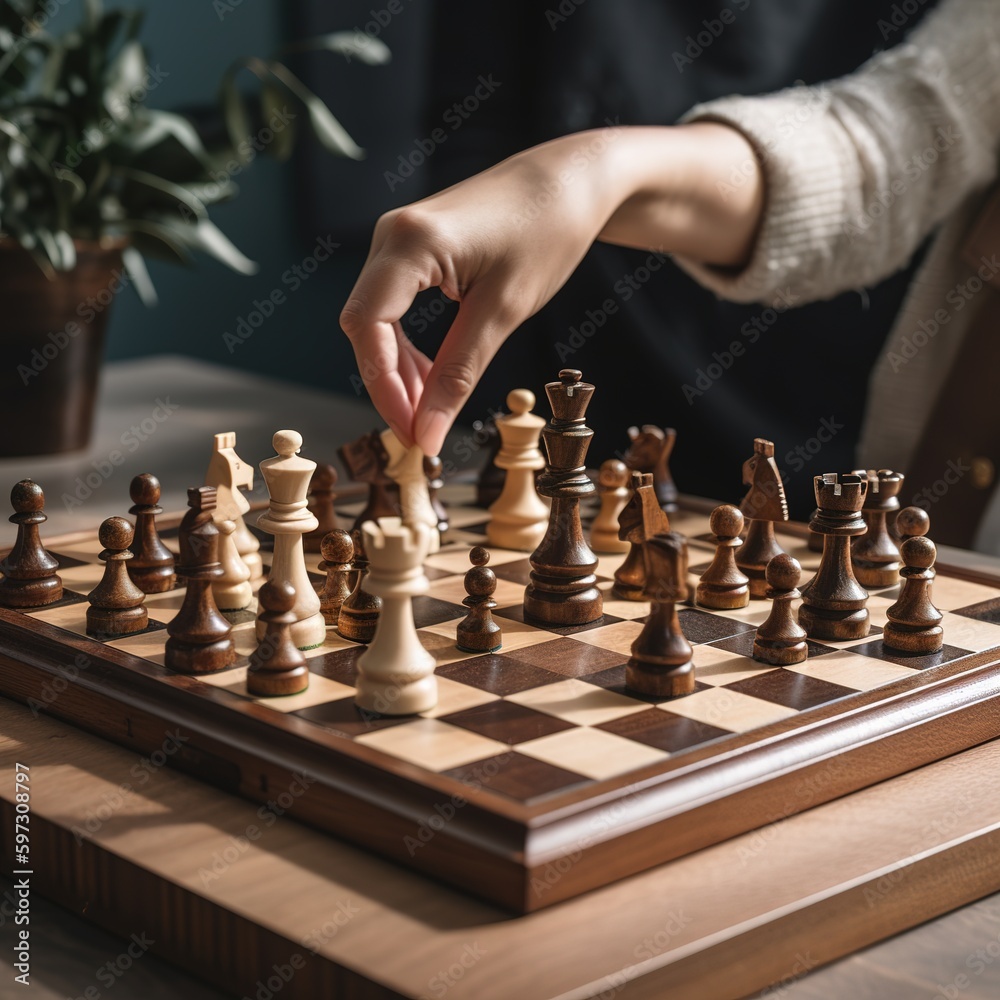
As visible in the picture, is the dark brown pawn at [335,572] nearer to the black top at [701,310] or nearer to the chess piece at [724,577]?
the chess piece at [724,577]

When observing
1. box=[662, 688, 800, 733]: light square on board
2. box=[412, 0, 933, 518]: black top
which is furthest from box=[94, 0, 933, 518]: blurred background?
box=[662, 688, 800, 733]: light square on board

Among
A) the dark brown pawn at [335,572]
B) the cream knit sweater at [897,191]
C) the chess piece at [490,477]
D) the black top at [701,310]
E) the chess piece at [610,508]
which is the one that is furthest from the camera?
the black top at [701,310]

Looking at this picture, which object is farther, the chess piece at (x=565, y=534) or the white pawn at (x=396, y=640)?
the chess piece at (x=565, y=534)

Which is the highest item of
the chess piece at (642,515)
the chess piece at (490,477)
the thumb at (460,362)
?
the thumb at (460,362)

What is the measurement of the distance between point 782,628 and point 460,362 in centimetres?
41

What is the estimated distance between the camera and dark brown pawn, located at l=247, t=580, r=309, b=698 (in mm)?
1045

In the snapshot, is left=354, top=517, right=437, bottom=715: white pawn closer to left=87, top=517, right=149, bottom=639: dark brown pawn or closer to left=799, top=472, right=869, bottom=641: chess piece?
left=87, top=517, right=149, bottom=639: dark brown pawn

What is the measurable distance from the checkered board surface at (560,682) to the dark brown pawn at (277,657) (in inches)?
0.4

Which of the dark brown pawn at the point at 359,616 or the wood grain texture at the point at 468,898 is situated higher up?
the dark brown pawn at the point at 359,616

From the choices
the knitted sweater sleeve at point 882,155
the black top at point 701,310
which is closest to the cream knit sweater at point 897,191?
the knitted sweater sleeve at point 882,155

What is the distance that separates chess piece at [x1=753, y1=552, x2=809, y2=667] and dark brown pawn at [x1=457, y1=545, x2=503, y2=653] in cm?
23

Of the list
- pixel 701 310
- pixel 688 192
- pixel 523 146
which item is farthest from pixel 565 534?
pixel 523 146

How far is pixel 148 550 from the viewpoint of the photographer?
1.34 metres

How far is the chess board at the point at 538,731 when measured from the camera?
864mm
